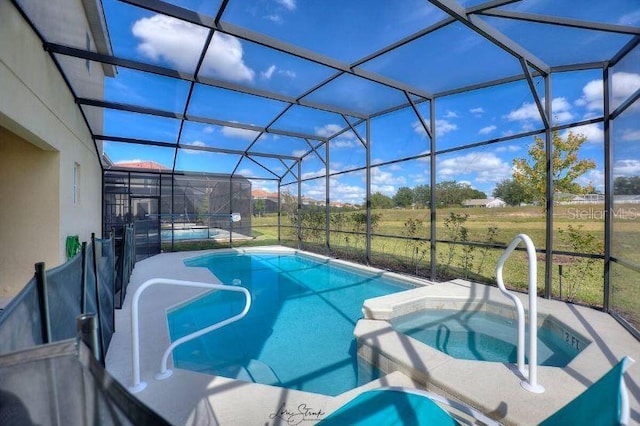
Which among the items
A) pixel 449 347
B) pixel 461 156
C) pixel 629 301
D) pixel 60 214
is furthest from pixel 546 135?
pixel 60 214

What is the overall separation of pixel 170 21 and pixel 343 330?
4906 millimetres

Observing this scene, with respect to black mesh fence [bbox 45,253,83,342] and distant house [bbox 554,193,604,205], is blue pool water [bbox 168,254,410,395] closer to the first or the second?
black mesh fence [bbox 45,253,83,342]

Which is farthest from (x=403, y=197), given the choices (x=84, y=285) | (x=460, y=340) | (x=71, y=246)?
(x=71, y=246)

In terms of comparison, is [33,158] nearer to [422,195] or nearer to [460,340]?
[460,340]

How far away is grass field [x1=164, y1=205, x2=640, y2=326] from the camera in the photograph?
3570mm

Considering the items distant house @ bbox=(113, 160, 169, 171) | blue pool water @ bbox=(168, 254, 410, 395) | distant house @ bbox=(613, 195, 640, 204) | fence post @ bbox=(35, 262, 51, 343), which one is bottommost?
blue pool water @ bbox=(168, 254, 410, 395)

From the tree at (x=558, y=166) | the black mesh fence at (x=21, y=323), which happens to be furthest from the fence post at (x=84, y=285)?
the tree at (x=558, y=166)

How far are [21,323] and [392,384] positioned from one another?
2.58 metres

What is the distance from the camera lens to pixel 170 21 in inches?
147

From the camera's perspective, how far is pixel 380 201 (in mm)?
8242

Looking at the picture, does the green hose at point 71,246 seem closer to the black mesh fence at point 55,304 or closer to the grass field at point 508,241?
the black mesh fence at point 55,304

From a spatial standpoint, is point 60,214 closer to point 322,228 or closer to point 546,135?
point 322,228

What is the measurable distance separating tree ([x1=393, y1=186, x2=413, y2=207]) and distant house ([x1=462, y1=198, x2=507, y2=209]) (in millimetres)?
1467


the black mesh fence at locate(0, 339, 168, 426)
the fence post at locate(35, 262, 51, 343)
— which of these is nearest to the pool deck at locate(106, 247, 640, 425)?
the fence post at locate(35, 262, 51, 343)
